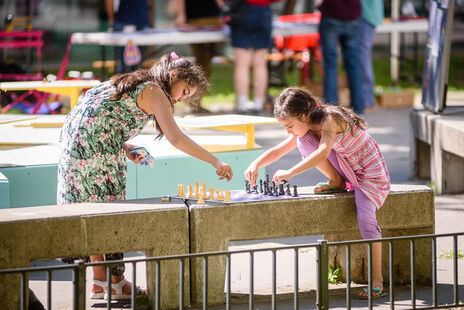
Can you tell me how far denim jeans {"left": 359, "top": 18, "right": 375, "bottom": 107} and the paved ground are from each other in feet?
0.98

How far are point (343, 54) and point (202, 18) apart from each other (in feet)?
8.26

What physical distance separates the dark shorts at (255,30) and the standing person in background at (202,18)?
1083 mm

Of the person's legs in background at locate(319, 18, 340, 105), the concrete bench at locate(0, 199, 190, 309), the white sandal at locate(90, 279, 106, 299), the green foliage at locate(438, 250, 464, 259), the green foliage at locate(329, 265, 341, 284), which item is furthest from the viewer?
the person's legs in background at locate(319, 18, 340, 105)

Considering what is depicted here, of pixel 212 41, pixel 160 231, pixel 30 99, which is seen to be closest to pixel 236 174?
pixel 160 231

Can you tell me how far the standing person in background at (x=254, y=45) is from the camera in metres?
11.4

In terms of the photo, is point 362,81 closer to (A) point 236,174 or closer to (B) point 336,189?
(A) point 236,174

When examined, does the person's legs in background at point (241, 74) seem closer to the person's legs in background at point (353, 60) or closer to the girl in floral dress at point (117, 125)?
the person's legs in background at point (353, 60)

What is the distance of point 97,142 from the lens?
472cm

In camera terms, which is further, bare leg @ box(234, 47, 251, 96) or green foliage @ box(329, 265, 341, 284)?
bare leg @ box(234, 47, 251, 96)

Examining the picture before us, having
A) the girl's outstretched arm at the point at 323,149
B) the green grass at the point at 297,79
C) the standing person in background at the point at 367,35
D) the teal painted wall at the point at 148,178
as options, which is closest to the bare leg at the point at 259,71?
the green grass at the point at 297,79

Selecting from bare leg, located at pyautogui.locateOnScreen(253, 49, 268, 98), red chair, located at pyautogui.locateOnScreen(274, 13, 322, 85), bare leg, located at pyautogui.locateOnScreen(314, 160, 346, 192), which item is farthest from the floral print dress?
red chair, located at pyautogui.locateOnScreen(274, 13, 322, 85)

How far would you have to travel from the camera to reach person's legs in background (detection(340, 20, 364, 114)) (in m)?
11.4

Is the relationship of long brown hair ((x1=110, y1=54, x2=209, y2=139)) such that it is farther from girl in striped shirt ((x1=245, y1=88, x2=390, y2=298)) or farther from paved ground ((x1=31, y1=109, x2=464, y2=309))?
paved ground ((x1=31, y1=109, x2=464, y2=309))

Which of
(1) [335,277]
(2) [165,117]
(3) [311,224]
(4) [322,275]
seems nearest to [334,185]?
(3) [311,224]
